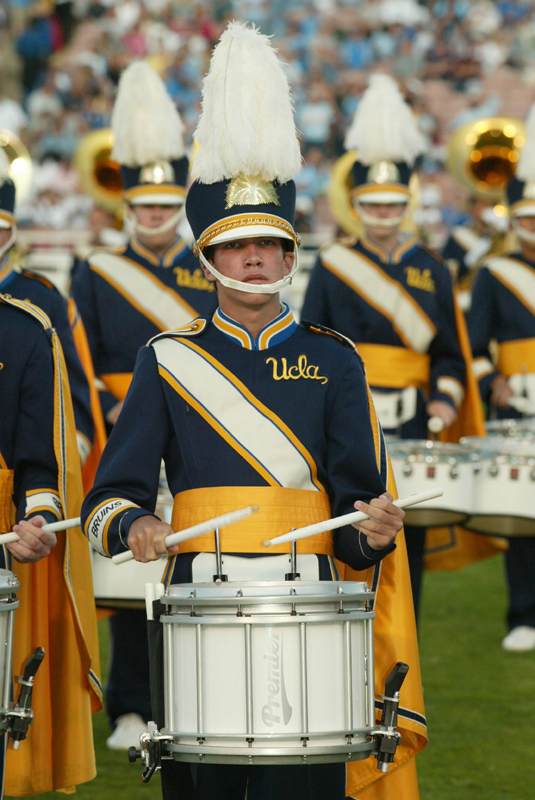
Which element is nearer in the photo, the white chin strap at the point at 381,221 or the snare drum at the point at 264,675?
the snare drum at the point at 264,675

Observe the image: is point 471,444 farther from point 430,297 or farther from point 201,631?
point 201,631

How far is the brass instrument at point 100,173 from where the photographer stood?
1107 centimetres

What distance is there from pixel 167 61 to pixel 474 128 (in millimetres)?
8009

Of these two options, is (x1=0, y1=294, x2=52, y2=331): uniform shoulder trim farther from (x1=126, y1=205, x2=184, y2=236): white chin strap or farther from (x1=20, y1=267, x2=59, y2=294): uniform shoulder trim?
(x1=126, y1=205, x2=184, y2=236): white chin strap

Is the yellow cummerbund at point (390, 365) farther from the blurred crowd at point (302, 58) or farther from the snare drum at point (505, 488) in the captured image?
the blurred crowd at point (302, 58)

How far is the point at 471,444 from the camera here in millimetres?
5703

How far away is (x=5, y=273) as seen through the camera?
424cm

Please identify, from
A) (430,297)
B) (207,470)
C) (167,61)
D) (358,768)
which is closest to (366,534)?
(207,470)

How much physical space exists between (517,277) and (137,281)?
7.63ft

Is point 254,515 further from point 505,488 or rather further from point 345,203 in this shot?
point 345,203

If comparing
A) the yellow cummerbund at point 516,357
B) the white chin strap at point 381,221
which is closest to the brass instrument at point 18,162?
the white chin strap at point 381,221

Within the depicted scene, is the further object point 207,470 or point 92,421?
point 92,421

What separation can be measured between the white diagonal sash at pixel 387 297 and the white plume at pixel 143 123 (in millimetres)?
863

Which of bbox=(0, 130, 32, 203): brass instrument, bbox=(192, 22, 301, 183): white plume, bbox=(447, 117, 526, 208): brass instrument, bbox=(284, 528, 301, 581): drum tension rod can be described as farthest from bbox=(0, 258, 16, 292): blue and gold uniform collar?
bbox=(447, 117, 526, 208): brass instrument
